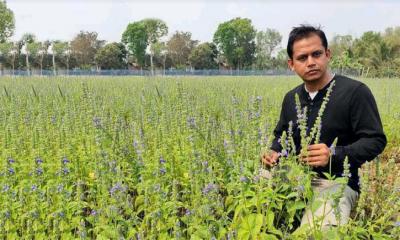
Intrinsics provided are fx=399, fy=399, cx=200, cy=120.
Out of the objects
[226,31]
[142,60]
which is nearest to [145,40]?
[142,60]

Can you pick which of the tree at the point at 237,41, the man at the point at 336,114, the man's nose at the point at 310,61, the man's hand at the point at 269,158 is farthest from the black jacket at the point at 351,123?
the tree at the point at 237,41

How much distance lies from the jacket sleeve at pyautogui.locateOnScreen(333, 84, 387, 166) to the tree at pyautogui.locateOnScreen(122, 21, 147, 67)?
57168mm

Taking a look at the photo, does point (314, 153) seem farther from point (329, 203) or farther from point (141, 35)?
point (141, 35)

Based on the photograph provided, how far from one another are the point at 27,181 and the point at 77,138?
3.52ft

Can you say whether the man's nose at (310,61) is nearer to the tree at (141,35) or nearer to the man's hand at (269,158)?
the man's hand at (269,158)

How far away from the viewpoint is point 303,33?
2680 millimetres

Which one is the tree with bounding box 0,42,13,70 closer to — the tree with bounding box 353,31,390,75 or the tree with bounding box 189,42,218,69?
the tree with bounding box 189,42,218,69

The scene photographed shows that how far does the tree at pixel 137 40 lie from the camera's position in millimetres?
59594

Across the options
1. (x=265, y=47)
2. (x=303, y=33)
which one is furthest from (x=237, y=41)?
(x=303, y=33)

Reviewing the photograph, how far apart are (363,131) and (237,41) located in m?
73.0

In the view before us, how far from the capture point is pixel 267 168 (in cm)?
282

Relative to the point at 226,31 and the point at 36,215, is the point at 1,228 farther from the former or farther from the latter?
the point at 226,31

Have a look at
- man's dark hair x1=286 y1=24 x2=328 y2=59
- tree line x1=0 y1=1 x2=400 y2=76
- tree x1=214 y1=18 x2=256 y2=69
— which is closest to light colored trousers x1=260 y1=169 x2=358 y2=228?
man's dark hair x1=286 y1=24 x2=328 y2=59

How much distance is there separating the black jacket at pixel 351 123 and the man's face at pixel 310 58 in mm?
160
